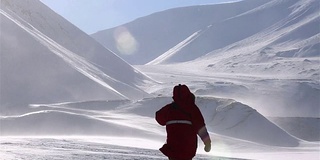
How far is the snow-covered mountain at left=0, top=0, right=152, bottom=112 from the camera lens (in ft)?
201

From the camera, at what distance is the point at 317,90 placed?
9712 cm

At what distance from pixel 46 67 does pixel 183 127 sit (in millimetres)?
64066

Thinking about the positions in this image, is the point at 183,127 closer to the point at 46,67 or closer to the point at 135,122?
the point at 135,122

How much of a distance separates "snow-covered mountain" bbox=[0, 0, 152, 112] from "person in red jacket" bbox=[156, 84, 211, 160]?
162 feet

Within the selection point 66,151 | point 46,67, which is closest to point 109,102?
point 46,67

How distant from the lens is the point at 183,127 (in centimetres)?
554

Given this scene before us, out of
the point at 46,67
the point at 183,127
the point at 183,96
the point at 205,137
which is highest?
the point at 46,67

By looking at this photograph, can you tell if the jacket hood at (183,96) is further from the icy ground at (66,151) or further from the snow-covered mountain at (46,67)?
the snow-covered mountain at (46,67)

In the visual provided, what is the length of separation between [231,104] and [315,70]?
97.4 metres

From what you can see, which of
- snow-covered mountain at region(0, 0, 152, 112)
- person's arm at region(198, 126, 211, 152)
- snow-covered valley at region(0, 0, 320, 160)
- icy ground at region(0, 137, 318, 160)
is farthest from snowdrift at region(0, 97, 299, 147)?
person's arm at region(198, 126, 211, 152)

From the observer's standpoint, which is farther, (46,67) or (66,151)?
(46,67)

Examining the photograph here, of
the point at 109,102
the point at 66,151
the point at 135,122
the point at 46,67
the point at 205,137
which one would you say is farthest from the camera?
the point at 46,67

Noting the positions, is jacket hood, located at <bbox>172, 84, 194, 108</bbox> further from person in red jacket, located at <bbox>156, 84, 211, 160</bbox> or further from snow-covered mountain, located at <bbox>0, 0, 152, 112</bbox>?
snow-covered mountain, located at <bbox>0, 0, 152, 112</bbox>

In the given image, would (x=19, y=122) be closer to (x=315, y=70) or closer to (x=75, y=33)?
(x=75, y=33)
